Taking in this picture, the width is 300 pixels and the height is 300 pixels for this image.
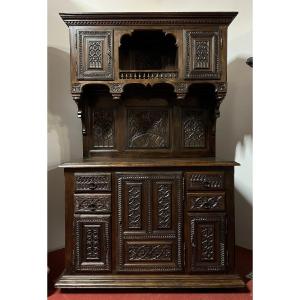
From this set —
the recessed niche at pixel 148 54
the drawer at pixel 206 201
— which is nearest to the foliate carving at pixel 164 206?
the drawer at pixel 206 201

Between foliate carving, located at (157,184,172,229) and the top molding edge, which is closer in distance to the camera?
foliate carving, located at (157,184,172,229)

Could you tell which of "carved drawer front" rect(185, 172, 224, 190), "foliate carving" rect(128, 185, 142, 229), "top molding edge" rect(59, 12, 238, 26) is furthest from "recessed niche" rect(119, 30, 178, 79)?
"foliate carving" rect(128, 185, 142, 229)

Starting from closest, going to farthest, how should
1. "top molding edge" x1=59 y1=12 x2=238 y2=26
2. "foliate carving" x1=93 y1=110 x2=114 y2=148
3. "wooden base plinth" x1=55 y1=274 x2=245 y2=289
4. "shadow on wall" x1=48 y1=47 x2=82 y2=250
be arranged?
"wooden base plinth" x1=55 y1=274 x2=245 y2=289 → "top molding edge" x1=59 y1=12 x2=238 y2=26 → "foliate carving" x1=93 y1=110 x2=114 y2=148 → "shadow on wall" x1=48 y1=47 x2=82 y2=250

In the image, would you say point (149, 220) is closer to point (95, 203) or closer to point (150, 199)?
point (150, 199)

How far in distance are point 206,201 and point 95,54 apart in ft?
4.32

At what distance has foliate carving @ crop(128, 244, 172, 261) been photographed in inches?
77.6

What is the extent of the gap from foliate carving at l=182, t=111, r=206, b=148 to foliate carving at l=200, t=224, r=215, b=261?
76 cm

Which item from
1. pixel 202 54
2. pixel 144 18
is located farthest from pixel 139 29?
pixel 202 54

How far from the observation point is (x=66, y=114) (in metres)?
2.67

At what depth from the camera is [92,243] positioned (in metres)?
1.97

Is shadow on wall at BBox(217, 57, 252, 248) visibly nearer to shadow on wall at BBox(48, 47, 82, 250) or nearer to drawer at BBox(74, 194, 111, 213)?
drawer at BBox(74, 194, 111, 213)

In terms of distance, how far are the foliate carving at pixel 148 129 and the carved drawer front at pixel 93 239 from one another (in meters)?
0.75
